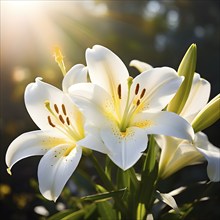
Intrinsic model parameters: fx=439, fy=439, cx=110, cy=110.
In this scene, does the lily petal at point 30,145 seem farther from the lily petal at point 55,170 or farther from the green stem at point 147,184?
the green stem at point 147,184

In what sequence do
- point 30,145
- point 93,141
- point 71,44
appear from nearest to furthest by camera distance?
point 93,141, point 30,145, point 71,44

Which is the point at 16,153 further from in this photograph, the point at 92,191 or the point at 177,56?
the point at 177,56

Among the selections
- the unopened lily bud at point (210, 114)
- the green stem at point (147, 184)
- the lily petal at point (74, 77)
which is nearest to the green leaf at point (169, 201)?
the green stem at point (147, 184)

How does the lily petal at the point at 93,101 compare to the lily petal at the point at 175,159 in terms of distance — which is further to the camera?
the lily petal at the point at 175,159

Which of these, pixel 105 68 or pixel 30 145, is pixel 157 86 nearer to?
pixel 105 68

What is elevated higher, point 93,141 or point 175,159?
point 93,141

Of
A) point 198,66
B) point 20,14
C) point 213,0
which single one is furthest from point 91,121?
point 213,0

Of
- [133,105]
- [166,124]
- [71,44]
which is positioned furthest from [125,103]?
[71,44]
